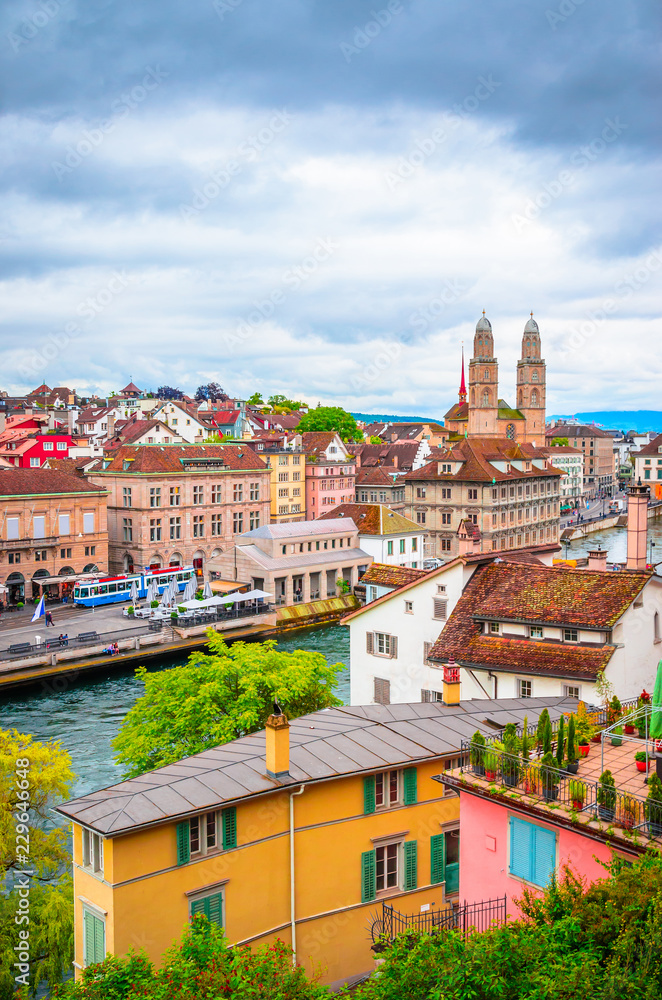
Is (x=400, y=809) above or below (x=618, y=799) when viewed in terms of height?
below

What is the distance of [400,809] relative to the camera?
59.8 ft

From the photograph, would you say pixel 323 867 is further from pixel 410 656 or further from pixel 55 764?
pixel 410 656

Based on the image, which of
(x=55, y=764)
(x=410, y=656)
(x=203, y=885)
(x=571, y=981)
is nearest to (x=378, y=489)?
(x=410, y=656)

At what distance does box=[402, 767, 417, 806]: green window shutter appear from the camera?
716 inches

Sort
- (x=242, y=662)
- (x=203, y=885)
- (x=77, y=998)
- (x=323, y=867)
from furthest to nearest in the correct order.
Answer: (x=242, y=662) < (x=323, y=867) < (x=203, y=885) < (x=77, y=998)

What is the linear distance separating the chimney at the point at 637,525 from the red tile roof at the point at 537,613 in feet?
13.4

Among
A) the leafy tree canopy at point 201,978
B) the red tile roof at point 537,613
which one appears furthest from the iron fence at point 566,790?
Answer: the red tile roof at point 537,613

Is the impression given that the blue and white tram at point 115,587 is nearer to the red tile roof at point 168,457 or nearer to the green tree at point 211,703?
the red tile roof at point 168,457

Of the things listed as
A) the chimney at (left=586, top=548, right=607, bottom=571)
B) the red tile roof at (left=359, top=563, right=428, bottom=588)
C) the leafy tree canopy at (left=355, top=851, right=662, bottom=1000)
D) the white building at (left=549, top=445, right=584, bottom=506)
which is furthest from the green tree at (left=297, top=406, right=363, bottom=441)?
the leafy tree canopy at (left=355, top=851, right=662, bottom=1000)

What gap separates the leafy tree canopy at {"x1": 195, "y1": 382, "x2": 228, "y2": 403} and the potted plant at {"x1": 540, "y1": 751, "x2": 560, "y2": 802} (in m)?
178

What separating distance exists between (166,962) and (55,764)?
1169 centimetres

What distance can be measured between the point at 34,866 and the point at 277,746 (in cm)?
1023

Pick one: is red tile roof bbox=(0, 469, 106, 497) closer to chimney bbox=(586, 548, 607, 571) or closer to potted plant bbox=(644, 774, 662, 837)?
chimney bbox=(586, 548, 607, 571)

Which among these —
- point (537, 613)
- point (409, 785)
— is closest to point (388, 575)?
point (537, 613)
